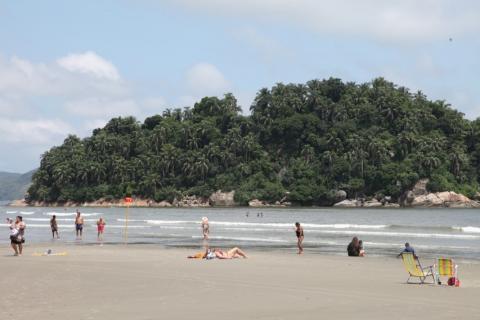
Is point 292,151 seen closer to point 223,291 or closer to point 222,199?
point 222,199

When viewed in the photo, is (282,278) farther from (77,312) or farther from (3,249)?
(3,249)

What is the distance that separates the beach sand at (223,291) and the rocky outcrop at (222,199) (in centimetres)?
10999

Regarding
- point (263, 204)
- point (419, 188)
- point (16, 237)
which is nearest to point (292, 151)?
point (263, 204)

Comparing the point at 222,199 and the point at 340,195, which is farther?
the point at 222,199

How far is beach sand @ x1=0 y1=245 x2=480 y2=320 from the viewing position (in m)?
12.3

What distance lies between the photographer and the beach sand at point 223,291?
40.3 ft

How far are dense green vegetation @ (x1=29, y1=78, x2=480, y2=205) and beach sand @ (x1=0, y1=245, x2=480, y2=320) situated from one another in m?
105

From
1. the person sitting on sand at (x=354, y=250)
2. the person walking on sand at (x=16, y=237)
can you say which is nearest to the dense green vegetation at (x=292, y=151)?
the person sitting on sand at (x=354, y=250)

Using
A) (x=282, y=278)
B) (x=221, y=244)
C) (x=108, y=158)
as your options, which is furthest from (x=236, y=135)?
(x=282, y=278)

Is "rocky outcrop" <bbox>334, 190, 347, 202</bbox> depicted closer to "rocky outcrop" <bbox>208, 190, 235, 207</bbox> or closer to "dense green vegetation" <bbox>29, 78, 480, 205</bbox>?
"dense green vegetation" <bbox>29, 78, 480, 205</bbox>

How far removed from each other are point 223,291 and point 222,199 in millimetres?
119951

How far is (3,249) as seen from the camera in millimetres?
30281

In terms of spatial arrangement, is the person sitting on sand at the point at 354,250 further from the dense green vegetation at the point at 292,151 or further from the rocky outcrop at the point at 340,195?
the rocky outcrop at the point at 340,195

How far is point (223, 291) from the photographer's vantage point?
1543cm
